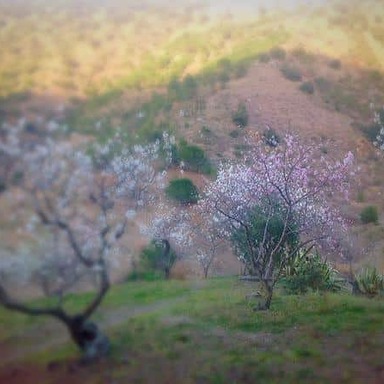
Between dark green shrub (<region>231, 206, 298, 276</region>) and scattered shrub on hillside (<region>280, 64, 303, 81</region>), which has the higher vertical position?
scattered shrub on hillside (<region>280, 64, 303, 81</region>)

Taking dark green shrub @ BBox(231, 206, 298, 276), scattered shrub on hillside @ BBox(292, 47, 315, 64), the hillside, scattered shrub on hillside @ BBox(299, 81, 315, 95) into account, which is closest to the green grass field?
the hillside

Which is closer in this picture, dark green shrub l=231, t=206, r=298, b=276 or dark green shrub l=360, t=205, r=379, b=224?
dark green shrub l=360, t=205, r=379, b=224

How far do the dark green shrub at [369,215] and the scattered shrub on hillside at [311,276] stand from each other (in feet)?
3.42

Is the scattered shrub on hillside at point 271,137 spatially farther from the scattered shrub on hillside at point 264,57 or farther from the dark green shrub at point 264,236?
the dark green shrub at point 264,236

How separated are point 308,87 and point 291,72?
30 centimetres

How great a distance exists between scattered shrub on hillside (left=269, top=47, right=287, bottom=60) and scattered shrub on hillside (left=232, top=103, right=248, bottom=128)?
796 mm

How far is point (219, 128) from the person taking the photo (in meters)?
7.25

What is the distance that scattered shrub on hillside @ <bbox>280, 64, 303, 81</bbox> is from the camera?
778cm

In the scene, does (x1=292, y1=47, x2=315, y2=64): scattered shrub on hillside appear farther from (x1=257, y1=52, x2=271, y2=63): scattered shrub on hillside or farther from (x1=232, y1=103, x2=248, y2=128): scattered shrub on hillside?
(x1=232, y1=103, x2=248, y2=128): scattered shrub on hillside

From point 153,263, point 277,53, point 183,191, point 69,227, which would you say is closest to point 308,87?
point 277,53

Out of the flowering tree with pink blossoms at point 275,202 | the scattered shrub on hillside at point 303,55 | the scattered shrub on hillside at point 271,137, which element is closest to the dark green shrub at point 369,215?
the flowering tree with pink blossoms at point 275,202

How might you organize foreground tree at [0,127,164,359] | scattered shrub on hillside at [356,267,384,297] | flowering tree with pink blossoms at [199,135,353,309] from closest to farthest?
foreground tree at [0,127,164,359] → flowering tree with pink blossoms at [199,135,353,309] → scattered shrub on hillside at [356,267,384,297]

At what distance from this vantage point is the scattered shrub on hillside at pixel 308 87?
7887mm

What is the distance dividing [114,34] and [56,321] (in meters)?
3.00
